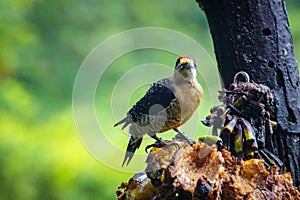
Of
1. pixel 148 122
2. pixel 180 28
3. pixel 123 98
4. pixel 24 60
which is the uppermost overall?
pixel 180 28

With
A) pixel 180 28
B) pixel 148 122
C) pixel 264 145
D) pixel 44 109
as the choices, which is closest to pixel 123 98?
pixel 148 122

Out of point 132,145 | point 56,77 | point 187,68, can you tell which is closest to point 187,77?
point 187,68

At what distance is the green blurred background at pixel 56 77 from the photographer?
2332 millimetres

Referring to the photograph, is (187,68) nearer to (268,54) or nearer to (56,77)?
(268,54)

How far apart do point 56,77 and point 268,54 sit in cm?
217

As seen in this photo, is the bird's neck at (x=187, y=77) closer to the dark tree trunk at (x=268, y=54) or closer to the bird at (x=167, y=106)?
the bird at (x=167, y=106)

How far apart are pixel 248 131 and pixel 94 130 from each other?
0.74 ft

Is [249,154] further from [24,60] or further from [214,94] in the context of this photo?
[24,60]

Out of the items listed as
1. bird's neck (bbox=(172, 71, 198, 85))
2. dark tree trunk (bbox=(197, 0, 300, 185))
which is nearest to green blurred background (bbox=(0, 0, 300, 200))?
dark tree trunk (bbox=(197, 0, 300, 185))

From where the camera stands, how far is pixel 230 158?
0.77m

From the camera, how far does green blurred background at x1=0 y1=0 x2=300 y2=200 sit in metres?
2.33

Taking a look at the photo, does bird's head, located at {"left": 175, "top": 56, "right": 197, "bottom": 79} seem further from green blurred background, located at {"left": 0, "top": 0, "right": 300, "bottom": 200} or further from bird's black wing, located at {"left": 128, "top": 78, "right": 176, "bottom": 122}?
green blurred background, located at {"left": 0, "top": 0, "right": 300, "bottom": 200}

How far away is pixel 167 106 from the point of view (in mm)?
920

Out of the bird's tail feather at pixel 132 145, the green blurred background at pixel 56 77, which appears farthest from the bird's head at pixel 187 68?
the green blurred background at pixel 56 77
